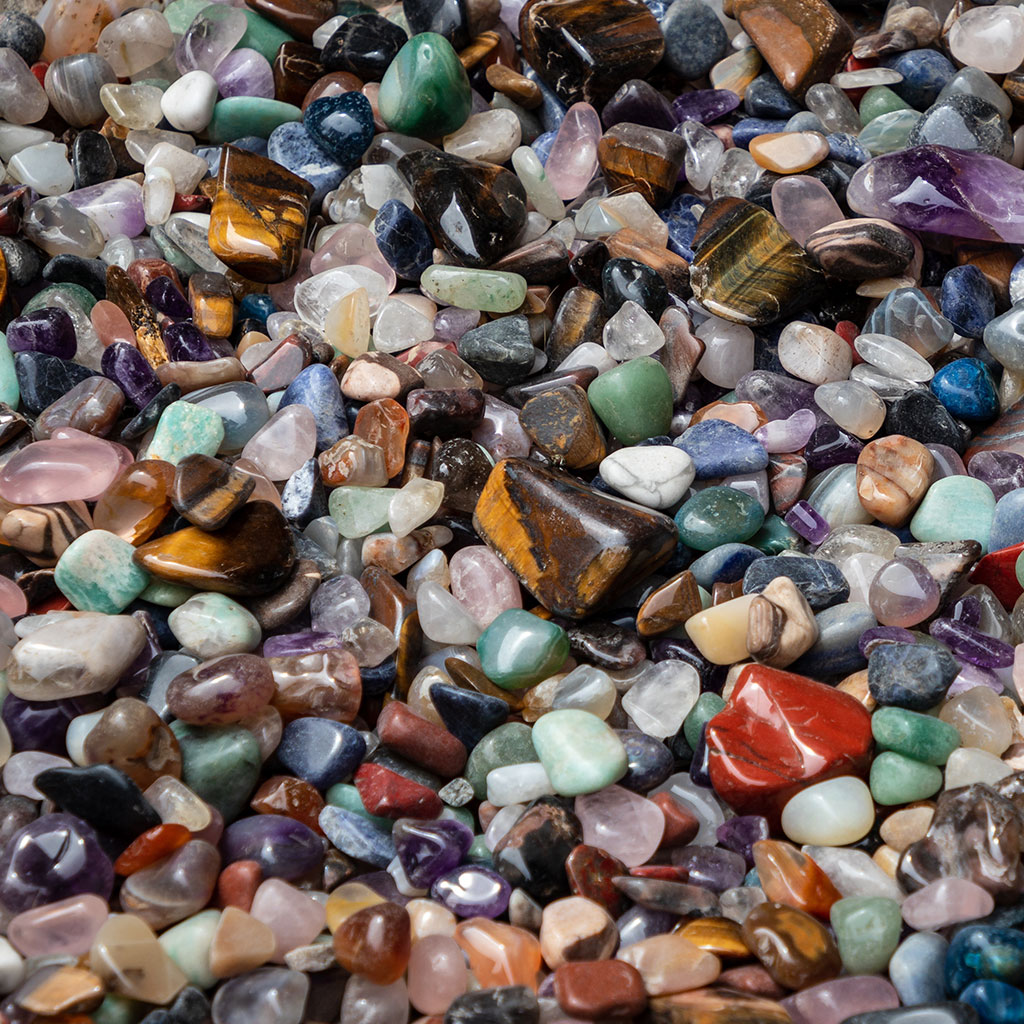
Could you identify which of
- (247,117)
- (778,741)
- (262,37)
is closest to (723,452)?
(778,741)

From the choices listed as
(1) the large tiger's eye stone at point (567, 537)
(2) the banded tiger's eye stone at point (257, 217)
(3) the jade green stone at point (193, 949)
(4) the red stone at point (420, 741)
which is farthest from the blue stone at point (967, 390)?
(3) the jade green stone at point (193, 949)

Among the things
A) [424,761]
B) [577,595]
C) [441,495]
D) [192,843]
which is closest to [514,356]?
[441,495]

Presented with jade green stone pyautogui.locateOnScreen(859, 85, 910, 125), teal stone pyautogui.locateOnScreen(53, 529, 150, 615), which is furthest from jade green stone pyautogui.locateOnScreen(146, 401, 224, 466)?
jade green stone pyautogui.locateOnScreen(859, 85, 910, 125)

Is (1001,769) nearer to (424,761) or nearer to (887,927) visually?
(887,927)

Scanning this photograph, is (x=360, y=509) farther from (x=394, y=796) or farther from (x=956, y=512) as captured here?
(x=956, y=512)

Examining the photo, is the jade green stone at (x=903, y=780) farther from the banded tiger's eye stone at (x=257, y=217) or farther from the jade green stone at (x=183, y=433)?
the banded tiger's eye stone at (x=257, y=217)

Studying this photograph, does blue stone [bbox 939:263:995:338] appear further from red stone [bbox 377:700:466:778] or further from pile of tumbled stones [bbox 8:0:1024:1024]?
red stone [bbox 377:700:466:778]
